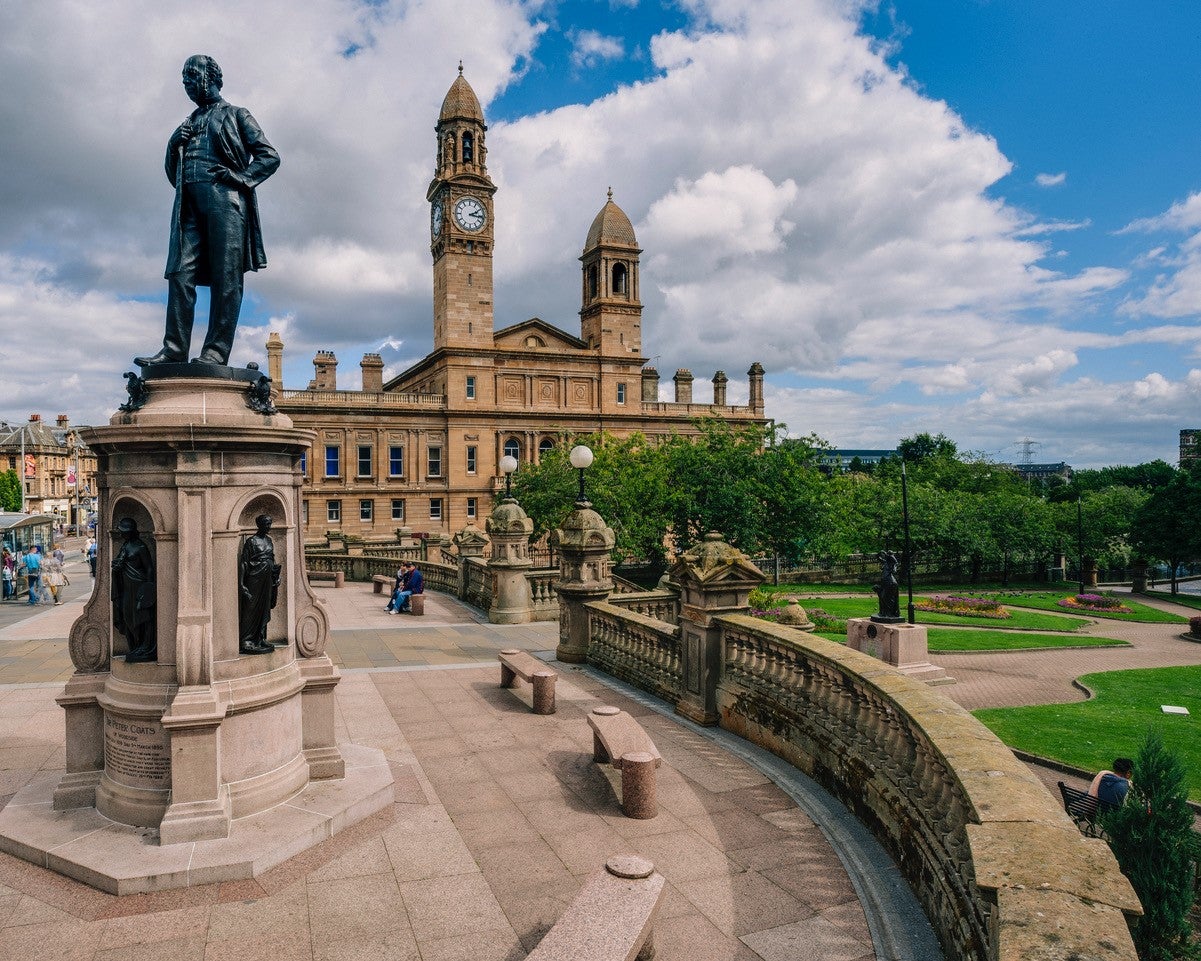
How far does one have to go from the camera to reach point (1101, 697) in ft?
54.3

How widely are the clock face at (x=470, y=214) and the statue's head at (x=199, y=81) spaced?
1947 inches

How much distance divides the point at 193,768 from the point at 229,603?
4.23ft

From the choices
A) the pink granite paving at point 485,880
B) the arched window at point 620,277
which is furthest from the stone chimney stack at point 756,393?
the pink granite paving at point 485,880

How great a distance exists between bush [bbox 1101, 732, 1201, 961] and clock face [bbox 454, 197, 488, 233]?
54.0 metres

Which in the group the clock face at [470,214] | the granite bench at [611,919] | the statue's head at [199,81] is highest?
the clock face at [470,214]

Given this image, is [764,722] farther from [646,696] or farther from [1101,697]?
[1101,697]

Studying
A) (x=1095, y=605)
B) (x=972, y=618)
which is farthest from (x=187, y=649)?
(x=1095, y=605)

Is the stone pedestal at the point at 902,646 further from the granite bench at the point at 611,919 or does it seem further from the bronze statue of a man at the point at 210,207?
the bronze statue of a man at the point at 210,207

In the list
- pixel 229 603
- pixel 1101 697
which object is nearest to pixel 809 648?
pixel 229 603

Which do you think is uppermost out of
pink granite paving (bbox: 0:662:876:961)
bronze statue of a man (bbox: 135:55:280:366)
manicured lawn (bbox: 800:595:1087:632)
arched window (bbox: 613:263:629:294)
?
arched window (bbox: 613:263:629:294)

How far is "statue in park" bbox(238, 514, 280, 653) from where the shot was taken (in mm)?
6559

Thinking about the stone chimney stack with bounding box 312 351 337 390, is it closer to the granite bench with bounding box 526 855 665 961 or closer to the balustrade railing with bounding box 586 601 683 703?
the balustrade railing with bounding box 586 601 683 703

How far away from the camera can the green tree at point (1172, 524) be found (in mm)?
43750

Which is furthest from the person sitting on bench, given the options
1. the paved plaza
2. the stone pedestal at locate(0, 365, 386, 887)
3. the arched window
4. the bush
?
the arched window
